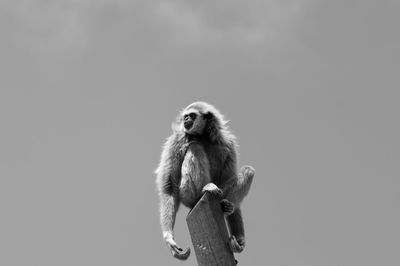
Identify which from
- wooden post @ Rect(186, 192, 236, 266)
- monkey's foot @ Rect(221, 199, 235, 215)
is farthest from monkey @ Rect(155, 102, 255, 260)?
wooden post @ Rect(186, 192, 236, 266)

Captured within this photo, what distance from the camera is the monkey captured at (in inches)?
355

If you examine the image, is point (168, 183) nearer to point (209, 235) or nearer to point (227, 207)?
point (227, 207)

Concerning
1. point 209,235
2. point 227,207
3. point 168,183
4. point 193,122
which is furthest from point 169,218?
point 209,235

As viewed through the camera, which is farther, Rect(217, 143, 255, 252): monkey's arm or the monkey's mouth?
the monkey's mouth

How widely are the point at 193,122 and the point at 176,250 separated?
7.68 ft

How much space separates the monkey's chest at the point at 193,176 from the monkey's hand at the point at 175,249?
724mm

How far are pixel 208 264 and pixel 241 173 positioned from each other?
8.46 ft

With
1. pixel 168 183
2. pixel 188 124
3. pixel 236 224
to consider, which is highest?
pixel 188 124

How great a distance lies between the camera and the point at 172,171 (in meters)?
9.56

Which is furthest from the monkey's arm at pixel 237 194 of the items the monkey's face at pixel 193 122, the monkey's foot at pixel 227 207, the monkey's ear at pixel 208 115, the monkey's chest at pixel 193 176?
the monkey's ear at pixel 208 115

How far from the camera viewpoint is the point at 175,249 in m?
8.30

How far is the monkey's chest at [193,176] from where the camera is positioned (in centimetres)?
898

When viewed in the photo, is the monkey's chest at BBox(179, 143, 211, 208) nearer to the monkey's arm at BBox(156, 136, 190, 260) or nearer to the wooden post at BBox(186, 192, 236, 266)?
the monkey's arm at BBox(156, 136, 190, 260)

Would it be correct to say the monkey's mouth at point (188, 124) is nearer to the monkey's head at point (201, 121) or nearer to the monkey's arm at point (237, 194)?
the monkey's head at point (201, 121)
